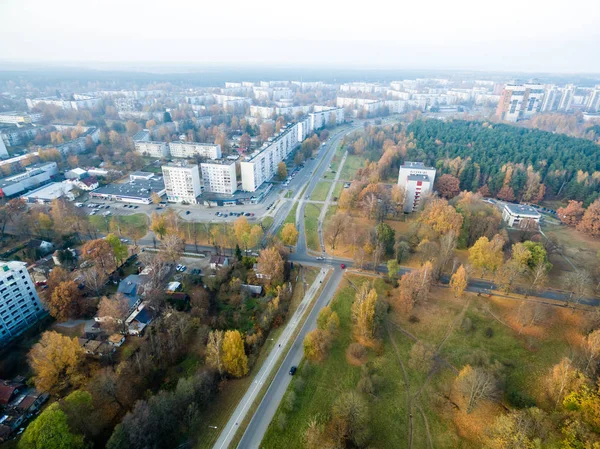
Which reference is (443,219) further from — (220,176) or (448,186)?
(220,176)

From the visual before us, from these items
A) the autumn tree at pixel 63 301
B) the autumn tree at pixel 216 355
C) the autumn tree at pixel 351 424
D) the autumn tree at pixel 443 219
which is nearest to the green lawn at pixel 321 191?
the autumn tree at pixel 443 219

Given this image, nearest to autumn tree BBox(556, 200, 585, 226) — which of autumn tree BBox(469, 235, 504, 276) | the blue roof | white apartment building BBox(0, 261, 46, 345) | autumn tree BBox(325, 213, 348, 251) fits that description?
autumn tree BBox(469, 235, 504, 276)

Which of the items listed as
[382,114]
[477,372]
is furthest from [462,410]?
Answer: [382,114]

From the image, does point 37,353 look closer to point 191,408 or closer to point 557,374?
point 191,408

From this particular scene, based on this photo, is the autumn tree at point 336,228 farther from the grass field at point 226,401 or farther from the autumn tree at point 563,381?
the autumn tree at point 563,381

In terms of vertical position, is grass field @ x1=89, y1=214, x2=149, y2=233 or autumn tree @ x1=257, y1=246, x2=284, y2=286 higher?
autumn tree @ x1=257, y1=246, x2=284, y2=286

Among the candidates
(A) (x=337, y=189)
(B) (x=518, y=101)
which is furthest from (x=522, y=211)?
(B) (x=518, y=101)

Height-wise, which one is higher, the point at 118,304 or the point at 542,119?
the point at 542,119

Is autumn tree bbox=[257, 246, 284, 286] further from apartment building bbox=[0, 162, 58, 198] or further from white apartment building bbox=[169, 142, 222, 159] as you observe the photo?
apartment building bbox=[0, 162, 58, 198]
